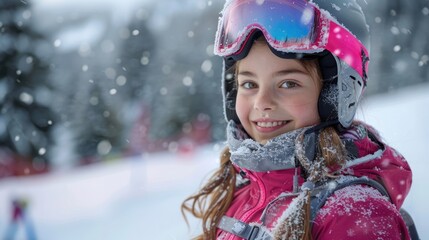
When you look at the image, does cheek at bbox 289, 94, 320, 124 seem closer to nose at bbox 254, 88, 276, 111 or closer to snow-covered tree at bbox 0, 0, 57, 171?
nose at bbox 254, 88, 276, 111

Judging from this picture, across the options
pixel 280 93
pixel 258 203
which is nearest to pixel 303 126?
pixel 280 93

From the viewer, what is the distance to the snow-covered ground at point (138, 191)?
23.8 ft

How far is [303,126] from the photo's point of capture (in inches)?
86.3

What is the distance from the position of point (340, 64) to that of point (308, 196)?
0.62 meters

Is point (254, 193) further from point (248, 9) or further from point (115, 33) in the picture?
point (115, 33)

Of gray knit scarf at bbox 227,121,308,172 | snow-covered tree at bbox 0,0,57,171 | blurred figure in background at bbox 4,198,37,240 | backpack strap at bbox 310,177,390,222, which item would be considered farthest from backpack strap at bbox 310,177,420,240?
snow-covered tree at bbox 0,0,57,171

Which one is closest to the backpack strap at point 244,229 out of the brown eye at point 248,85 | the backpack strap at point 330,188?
the backpack strap at point 330,188

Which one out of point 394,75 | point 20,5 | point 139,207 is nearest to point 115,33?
point 20,5

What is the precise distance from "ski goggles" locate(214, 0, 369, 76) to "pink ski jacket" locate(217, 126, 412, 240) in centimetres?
41

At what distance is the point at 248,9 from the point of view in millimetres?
2301

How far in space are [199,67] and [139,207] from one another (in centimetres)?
1376

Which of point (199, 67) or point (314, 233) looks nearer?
point (314, 233)

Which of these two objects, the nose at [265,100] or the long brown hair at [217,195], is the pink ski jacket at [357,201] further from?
the nose at [265,100]

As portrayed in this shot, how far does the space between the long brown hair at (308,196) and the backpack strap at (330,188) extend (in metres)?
0.03
